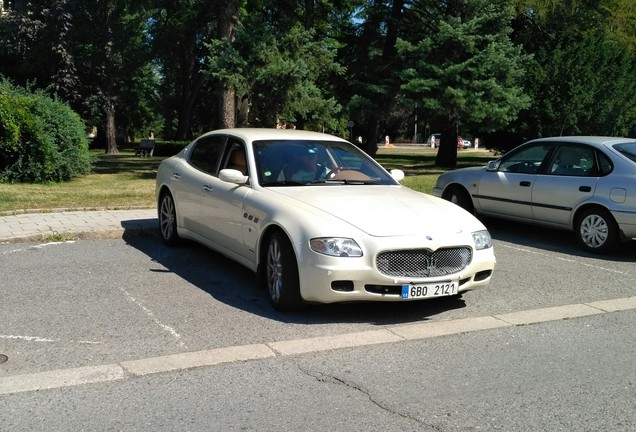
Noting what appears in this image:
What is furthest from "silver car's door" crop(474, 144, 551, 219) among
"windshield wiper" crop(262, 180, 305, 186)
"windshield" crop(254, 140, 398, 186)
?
"windshield wiper" crop(262, 180, 305, 186)

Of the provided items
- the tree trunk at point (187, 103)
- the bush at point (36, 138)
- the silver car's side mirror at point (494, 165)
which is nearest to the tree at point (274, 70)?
the bush at point (36, 138)

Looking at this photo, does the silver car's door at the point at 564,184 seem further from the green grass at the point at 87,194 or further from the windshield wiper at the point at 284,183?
the green grass at the point at 87,194

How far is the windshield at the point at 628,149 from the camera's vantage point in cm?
920

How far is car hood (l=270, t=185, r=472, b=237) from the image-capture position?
5.82m

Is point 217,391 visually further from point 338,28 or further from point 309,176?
point 338,28

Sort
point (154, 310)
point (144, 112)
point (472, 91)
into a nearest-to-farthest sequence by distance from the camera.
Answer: point (154, 310) → point (472, 91) → point (144, 112)

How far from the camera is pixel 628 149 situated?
9344 mm

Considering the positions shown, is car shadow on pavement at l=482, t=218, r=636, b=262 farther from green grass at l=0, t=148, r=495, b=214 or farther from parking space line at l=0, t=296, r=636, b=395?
green grass at l=0, t=148, r=495, b=214

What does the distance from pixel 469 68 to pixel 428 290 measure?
1530cm

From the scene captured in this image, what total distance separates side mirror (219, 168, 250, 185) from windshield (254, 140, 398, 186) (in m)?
0.16

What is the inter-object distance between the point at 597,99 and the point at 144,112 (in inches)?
1664

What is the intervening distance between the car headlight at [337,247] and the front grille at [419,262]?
0.21 metres

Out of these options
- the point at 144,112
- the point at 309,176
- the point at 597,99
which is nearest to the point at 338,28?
the point at 597,99

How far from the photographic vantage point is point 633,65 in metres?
28.4
